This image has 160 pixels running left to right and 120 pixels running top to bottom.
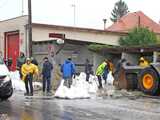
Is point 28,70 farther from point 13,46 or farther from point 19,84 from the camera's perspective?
point 13,46

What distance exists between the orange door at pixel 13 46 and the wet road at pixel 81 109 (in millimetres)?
17359

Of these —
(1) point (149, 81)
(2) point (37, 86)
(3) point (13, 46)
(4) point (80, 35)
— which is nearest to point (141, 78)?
(1) point (149, 81)

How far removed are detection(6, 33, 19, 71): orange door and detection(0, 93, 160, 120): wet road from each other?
57.0 ft

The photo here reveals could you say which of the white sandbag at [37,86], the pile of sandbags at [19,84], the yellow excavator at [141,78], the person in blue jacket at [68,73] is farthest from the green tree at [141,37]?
the person in blue jacket at [68,73]

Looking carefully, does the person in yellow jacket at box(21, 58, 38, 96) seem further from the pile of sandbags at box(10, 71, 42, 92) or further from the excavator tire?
the excavator tire

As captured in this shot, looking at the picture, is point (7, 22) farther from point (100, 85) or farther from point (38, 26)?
point (100, 85)

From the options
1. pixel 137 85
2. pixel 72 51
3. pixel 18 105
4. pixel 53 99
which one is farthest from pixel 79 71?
pixel 18 105

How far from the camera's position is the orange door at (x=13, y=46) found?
3731 centimetres

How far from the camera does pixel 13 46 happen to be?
37938 mm

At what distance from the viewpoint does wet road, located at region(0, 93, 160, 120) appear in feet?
45.9

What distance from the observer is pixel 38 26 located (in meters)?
35.7

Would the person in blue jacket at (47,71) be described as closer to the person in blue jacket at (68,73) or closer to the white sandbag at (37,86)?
the person in blue jacket at (68,73)

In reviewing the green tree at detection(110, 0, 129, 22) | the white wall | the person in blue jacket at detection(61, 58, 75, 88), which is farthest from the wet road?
the green tree at detection(110, 0, 129, 22)

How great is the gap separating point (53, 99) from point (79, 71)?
48.7 feet
